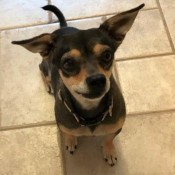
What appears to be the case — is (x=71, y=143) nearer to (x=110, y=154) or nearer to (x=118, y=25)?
(x=110, y=154)

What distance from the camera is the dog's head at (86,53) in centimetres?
133

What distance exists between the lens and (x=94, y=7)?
2439 mm

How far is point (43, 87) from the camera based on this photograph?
82.3 inches

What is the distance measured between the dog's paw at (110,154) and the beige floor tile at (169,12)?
2.75 ft

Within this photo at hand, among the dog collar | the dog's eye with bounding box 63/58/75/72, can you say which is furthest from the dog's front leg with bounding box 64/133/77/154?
the dog's eye with bounding box 63/58/75/72

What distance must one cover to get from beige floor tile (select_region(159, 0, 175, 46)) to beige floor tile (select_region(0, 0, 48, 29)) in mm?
767

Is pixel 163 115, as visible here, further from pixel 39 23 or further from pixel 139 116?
pixel 39 23

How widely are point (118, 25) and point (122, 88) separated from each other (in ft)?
2.19

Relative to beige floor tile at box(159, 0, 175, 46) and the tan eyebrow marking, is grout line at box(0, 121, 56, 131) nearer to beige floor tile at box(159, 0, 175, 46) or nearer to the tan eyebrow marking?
the tan eyebrow marking

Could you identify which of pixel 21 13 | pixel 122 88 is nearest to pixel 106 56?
pixel 122 88

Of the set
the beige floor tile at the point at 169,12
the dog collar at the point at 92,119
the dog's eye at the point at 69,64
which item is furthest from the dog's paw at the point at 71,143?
the beige floor tile at the point at 169,12

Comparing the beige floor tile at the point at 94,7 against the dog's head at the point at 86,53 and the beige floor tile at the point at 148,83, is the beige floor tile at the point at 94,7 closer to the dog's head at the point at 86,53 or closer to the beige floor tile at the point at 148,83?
the beige floor tile at the point at 148,83

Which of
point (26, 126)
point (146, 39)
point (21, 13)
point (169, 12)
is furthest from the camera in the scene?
point (21, 13)

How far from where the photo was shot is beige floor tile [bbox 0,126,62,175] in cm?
180
